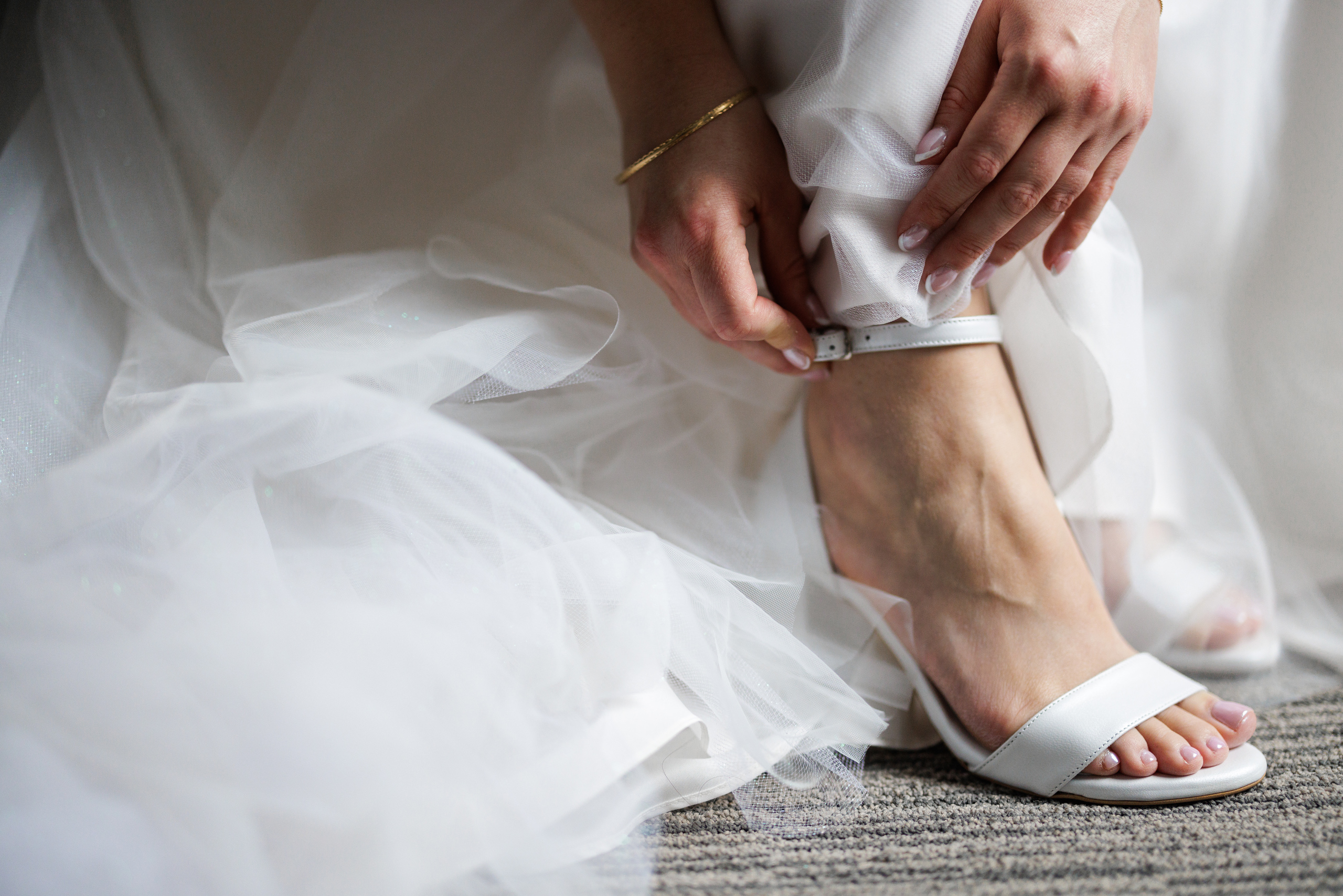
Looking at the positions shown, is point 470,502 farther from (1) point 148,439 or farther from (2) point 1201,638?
(2) point 1201,638

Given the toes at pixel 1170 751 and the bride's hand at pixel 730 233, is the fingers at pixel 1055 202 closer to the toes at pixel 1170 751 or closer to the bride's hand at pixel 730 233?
the bride's hand at pixel 730 233

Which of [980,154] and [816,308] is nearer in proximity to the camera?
[980,154]

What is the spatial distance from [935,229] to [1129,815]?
35cm

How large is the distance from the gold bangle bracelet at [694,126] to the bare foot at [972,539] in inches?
7.3

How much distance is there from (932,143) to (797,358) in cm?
16

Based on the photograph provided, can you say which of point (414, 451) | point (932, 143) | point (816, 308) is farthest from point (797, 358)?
point (414, 451)

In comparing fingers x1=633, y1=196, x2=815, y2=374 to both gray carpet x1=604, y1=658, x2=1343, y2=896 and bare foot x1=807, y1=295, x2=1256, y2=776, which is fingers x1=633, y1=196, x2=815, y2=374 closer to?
bare foot x1=807, y1=295, x2=1256, y2=776

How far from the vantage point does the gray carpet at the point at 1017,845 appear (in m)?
0.39

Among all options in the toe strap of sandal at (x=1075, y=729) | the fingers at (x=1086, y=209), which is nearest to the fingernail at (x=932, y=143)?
the fingers at (x=1086, y=209)

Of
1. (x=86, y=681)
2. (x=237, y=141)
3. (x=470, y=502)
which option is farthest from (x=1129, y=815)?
(x=237, y=141)

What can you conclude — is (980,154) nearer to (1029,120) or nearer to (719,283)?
(1029,120)

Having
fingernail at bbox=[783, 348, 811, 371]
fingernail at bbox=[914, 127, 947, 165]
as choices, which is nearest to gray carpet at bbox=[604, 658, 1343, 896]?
fingernail at bbox=[783, 348, 811, 371]

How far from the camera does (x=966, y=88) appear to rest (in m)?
0.48

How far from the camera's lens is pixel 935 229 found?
0.51 metres
